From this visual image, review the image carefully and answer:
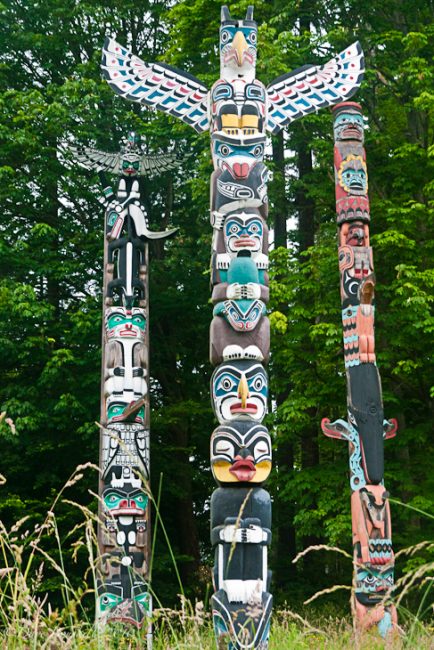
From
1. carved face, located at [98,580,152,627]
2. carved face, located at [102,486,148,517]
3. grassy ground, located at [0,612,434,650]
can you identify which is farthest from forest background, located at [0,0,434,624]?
grassy ground, located at [0,612,434,650]

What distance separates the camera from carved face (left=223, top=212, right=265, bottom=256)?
7.23 metres

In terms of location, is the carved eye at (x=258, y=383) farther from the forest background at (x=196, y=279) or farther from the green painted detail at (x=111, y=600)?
the forest background at (x=196, y=279)

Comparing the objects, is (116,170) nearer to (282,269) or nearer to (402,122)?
(282,269)

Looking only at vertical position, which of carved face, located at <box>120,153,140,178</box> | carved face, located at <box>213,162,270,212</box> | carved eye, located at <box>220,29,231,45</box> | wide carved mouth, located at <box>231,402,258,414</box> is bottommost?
wide carved mouth, located at <box>231,402,258,414</box>

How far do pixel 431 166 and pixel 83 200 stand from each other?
21.6 feet

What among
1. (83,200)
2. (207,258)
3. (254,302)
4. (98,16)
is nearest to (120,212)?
(254,302)

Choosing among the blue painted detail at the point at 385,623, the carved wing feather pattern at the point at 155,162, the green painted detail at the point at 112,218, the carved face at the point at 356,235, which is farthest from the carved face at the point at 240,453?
the carved wing feather pattern at the point at 155,162

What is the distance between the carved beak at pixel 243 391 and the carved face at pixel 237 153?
1.92 metres

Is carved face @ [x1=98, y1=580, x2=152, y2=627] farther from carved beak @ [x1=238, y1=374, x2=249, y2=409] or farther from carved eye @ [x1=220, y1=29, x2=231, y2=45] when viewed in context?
carved eye @ [x1=220, y1=29, x2=231, y2=45]

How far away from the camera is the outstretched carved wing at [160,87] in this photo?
8.60m

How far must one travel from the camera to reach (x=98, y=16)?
54.6ft

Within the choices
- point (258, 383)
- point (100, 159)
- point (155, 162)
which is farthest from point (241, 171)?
point (155, 162)

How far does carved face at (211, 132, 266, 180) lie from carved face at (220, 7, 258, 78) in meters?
0.79

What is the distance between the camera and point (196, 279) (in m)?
15.8
